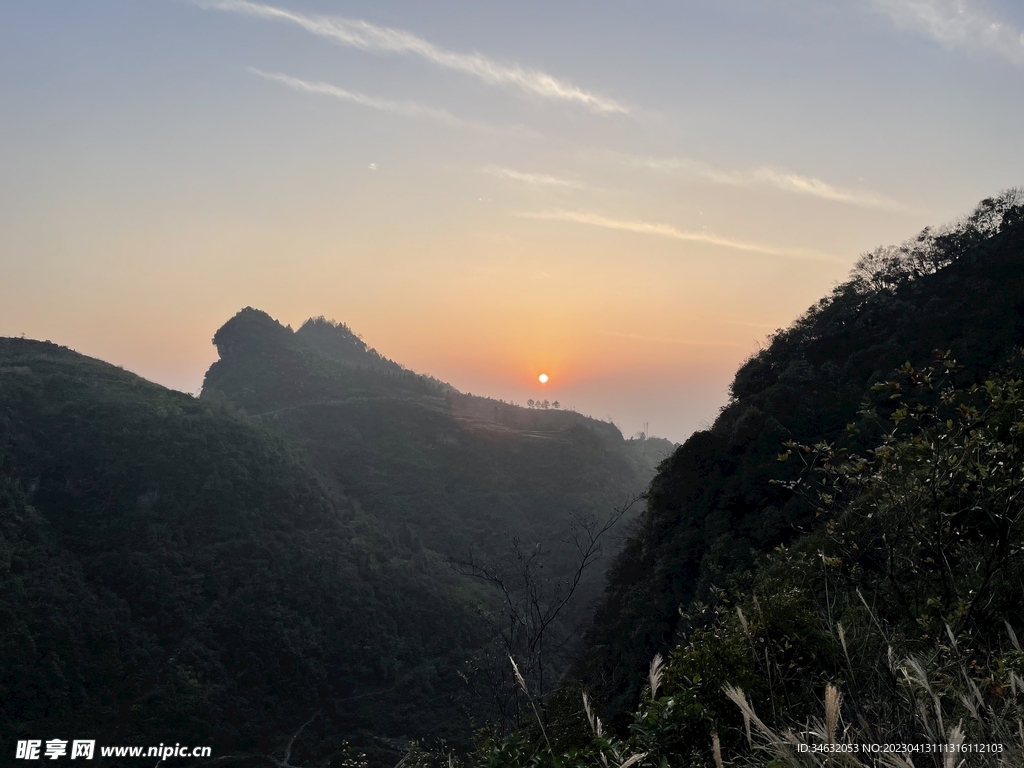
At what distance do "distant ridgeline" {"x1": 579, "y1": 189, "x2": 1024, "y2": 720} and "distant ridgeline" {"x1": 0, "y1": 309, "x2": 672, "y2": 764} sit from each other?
31.1 ft

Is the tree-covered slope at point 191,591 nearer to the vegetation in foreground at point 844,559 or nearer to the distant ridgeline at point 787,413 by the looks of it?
the distant ridgeline at point 787,413

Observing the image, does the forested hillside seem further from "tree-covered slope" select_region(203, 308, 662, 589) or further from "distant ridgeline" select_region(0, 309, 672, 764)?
"distant ridgeline" select_region(0, 309, 672, 764)

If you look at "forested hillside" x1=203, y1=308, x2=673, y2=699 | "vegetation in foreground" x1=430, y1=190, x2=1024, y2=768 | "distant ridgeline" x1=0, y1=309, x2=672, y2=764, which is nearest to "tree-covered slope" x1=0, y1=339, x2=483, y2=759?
"distant ridgeline" x1=0, y1=309, x2=672, y2=764

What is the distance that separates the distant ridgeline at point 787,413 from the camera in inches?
1098

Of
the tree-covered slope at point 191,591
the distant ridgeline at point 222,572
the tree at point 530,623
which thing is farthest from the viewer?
the distant ridgeline at point 222,572

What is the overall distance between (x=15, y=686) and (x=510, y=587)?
47.3 metres

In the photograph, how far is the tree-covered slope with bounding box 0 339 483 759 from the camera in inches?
1657

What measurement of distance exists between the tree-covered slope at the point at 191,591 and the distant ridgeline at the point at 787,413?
899 inches

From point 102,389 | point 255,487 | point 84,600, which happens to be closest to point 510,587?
point 255,487

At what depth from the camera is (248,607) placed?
53.3 m

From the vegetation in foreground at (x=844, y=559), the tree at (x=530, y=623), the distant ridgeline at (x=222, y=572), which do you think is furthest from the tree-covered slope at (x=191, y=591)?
the vegetation in foreground at (x=844, y=559)

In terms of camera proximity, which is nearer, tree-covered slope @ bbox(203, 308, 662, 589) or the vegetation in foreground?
the vegetation in foreground

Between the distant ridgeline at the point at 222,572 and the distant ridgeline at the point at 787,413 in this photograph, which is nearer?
the distant ridgeline at the point at 787,413

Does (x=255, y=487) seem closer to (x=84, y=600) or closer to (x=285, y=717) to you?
(x=84, y=600)
